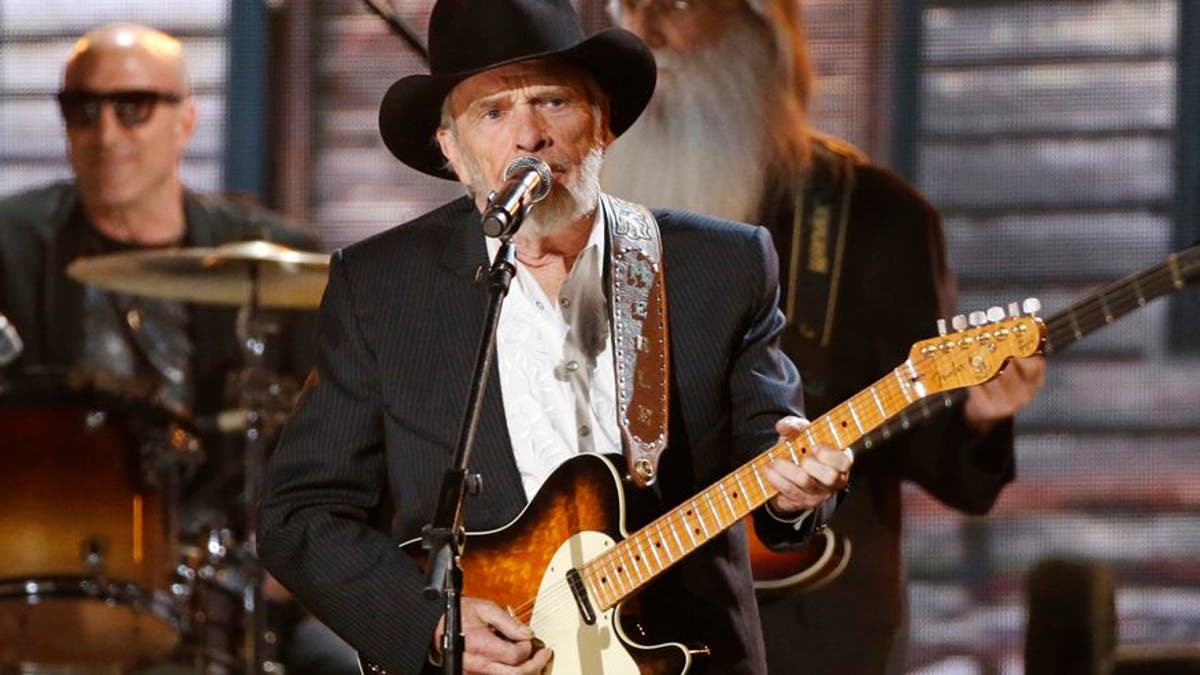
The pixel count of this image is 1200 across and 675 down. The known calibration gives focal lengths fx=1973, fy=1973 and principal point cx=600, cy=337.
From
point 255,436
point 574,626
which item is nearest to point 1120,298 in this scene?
point 574,626

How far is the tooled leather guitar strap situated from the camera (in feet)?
11.6

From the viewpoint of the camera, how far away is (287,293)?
21.4ft

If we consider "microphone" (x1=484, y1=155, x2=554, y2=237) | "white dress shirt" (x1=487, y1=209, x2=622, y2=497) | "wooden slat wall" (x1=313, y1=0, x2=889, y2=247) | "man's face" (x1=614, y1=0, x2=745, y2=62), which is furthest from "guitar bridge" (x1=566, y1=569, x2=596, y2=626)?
"wooden slat wall" (x1=313, y1=0, x2=889, y2=247)

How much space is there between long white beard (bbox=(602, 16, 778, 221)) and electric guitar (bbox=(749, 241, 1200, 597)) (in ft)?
2.79

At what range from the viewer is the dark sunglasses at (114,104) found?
22.3 feet

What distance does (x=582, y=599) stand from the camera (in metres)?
3.48

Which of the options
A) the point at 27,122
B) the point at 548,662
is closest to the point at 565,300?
the point at 548,662

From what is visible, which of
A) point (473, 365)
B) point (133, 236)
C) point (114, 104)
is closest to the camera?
point (473, 365)

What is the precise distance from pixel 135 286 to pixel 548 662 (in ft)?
11.3

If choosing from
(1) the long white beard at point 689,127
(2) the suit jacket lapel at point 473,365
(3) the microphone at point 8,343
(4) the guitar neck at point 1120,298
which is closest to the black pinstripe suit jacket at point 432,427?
(2) the suit jacket lapel at point 473,365

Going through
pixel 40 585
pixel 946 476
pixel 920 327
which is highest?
pixel 920 327

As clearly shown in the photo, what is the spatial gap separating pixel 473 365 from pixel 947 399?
1.68m

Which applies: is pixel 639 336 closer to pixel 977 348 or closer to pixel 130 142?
pixel 977 348

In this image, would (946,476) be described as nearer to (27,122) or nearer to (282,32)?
(282,32)
